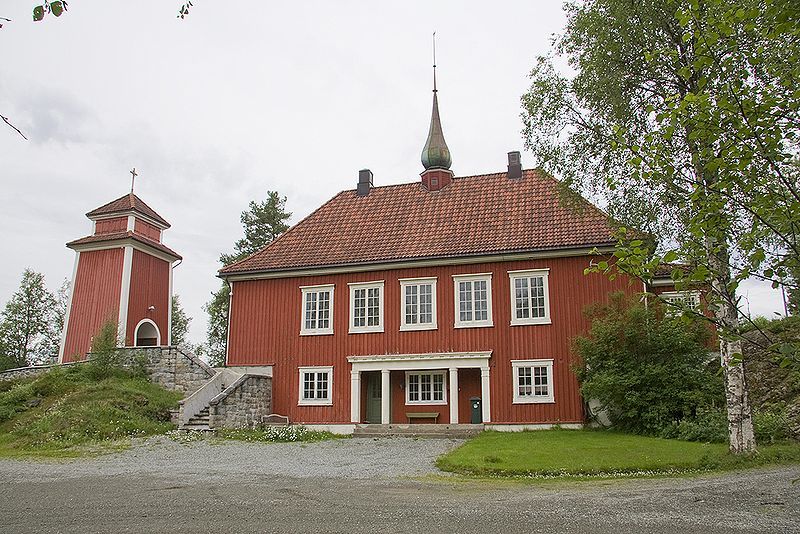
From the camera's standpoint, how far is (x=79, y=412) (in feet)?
60.5

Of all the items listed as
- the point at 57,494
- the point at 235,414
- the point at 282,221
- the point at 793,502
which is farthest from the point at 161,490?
the point at 282,221

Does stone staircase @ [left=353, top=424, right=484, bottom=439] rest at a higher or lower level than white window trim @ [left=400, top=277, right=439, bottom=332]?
lower

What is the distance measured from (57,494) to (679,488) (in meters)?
8.86

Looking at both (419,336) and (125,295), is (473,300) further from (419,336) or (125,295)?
(125,295)

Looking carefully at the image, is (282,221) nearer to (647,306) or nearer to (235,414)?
(235,414)

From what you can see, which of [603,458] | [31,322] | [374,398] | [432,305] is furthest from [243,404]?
[31,322]

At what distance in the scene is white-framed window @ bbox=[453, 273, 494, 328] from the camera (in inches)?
817

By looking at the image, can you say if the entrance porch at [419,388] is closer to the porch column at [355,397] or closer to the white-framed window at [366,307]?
the porch column at [355,397]

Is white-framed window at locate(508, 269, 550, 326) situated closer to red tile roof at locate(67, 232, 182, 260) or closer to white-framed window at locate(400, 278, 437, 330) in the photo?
white-framed window at locate(400, 278, 437, 330)

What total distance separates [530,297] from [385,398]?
5609 millimetres

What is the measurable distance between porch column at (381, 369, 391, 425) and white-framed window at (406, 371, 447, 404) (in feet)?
3.15

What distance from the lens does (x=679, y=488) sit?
9328mm

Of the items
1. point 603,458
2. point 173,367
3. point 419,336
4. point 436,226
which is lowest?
point 603,458

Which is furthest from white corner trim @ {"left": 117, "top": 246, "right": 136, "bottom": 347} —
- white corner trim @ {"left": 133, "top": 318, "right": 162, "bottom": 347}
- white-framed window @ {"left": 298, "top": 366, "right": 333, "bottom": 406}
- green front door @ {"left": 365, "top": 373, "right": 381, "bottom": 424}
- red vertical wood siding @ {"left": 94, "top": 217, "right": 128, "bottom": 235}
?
green front door @ {"left": 365, "top": 373, "right": 381, "bottom": 424}
